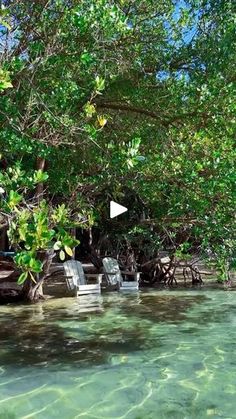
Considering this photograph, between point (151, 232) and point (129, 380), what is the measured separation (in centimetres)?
1002

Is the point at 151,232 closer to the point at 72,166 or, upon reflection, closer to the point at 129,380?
the point at 72,166

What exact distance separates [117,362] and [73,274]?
7265 mm

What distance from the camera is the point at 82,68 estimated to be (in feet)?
24.2

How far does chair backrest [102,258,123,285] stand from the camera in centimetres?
1544

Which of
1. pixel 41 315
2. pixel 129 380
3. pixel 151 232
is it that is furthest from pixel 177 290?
pixel 129 380

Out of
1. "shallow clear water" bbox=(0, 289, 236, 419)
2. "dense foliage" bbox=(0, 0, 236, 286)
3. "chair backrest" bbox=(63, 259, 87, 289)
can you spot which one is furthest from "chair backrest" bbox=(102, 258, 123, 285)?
"dense foliage" bbox=(0, 0, 236, 286)

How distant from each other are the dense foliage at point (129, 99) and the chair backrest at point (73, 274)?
3789 mm

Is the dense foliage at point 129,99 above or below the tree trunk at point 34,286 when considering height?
above

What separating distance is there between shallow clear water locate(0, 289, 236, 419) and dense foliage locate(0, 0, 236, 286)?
207 centimetres

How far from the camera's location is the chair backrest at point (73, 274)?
13794 mm

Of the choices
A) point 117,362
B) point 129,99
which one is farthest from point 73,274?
point 117,362

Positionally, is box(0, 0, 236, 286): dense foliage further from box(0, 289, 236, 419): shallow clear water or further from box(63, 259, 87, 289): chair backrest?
box(63, 259, 87, 289): chair backrest

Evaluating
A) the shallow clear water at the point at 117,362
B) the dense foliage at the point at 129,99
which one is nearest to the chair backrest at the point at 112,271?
the shallow clear water at the point at 117,362

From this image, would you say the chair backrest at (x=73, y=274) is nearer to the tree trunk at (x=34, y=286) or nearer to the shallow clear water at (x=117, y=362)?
the tree trunk at (x=34, y=286)
